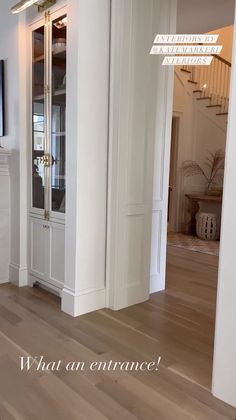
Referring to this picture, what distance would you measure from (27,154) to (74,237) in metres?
1.08

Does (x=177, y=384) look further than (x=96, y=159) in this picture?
No

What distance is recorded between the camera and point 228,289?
5.49ft

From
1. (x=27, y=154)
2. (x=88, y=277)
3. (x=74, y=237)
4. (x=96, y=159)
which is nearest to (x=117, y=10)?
(x=96, y=159)

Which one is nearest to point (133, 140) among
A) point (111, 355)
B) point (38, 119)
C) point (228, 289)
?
point (38, 119)

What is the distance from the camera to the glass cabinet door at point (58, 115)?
2811 millimetres

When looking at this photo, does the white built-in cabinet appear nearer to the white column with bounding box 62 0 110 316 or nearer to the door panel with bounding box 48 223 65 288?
the door panel with bounding box 48 223 65 288

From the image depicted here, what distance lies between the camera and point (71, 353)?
212 centimetres

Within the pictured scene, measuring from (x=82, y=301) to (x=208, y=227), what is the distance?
3989 millimetres

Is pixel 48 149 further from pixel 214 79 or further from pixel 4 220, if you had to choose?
pixel 214 79

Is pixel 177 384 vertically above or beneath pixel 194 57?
beneath

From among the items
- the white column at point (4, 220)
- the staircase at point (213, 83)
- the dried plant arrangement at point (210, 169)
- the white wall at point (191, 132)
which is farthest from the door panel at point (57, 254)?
the staircase at point (213, 83)

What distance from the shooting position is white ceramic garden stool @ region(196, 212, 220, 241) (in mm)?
6176

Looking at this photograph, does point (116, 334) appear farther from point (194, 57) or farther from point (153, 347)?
point (194, 57)

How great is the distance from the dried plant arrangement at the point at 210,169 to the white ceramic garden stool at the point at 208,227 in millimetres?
871
